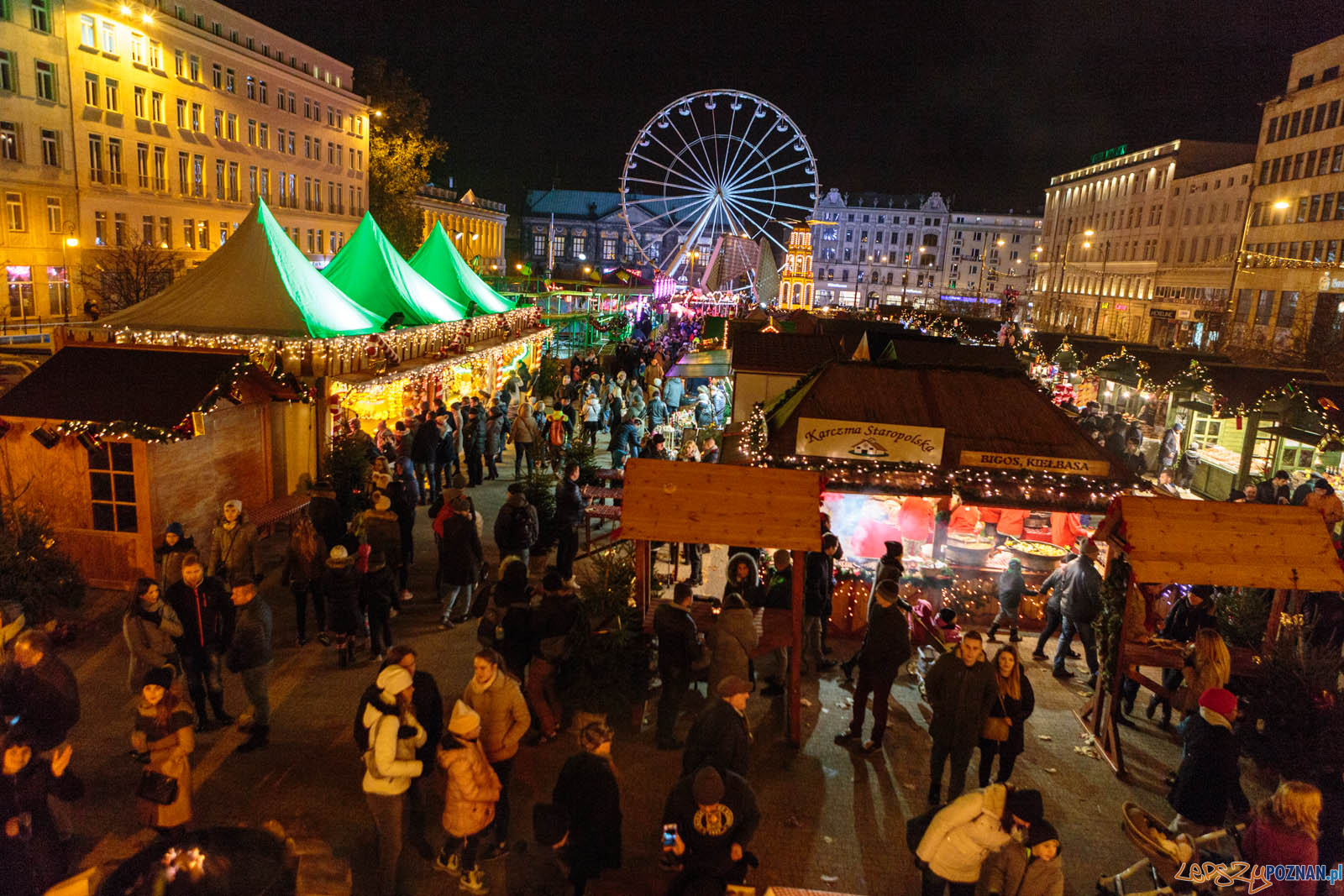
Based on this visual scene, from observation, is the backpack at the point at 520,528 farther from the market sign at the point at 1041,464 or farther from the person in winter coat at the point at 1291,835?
the person in winter coat at the point at 1291,835

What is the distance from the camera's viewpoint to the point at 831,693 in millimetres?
7902

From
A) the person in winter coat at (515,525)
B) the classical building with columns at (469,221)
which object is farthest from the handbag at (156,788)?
the classical building with columns at (469,221)

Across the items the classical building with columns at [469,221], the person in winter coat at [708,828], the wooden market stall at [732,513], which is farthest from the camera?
the classical building with columns at [469,221]

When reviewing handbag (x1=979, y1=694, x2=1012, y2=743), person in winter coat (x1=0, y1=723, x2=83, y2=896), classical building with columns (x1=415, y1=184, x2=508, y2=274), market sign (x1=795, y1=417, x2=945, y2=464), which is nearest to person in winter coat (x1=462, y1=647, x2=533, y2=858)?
person in winter coat (x1=0, y1=723, x2=83, y2=896)

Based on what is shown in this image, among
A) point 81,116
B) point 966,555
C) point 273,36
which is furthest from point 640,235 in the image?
point 966,555

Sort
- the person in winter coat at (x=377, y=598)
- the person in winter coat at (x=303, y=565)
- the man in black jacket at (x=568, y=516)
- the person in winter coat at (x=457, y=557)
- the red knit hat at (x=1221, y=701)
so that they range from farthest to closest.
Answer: the man in black jacket at (x=568, y=516), the person in winter coat at (x=457, y=557), the person in winter coat at (x=303, y=565), the person in winter coat at (x=377, y=598), the red knit hat at (x=1221, y=701)

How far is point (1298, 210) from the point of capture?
40031 millimetres

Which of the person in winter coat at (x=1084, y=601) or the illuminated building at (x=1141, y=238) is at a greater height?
the illuminated building at (x=1141, y=238)

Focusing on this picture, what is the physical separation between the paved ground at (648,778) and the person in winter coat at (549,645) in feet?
1.10

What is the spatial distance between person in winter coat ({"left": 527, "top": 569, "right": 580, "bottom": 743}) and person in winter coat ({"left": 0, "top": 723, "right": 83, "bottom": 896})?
2912mm

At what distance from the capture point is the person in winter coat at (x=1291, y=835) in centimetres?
431

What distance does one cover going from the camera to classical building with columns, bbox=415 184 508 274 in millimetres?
60656

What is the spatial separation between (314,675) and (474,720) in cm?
371

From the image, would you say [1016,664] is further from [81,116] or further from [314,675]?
[81,116]
